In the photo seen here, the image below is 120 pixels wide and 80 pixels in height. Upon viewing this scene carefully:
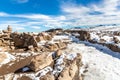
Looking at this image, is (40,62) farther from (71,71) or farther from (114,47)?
(114,47)

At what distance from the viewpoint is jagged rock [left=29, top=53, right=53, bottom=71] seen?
2621 centimetres

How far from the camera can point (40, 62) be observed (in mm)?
26781

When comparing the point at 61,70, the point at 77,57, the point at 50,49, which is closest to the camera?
the point at 61,70

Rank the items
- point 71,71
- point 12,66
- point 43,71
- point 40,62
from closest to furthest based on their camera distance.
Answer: point 71,71 → point 43,71 → point 40,62 → point 12,66

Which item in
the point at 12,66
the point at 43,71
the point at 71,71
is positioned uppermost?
the point at 71,71

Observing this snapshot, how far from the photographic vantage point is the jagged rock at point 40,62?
26208mm

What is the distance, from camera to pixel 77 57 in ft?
94.0

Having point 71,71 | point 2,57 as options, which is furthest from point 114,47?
point 2,57

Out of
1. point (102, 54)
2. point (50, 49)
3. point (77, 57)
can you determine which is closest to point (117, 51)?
point (102, 54)

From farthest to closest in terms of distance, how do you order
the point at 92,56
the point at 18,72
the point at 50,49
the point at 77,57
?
the point at 50,49 < the point at 92,56 < the point at 77,57 < the point at 18,72

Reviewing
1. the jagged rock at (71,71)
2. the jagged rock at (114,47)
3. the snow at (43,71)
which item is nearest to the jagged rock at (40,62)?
the snow at (43,71)

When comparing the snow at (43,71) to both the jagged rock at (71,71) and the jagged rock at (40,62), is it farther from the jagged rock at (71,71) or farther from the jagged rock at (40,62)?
the jagged rock at (71,71)

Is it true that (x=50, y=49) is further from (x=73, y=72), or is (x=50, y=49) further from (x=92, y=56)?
(x=73, y=72)

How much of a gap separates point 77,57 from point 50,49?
13.5m
